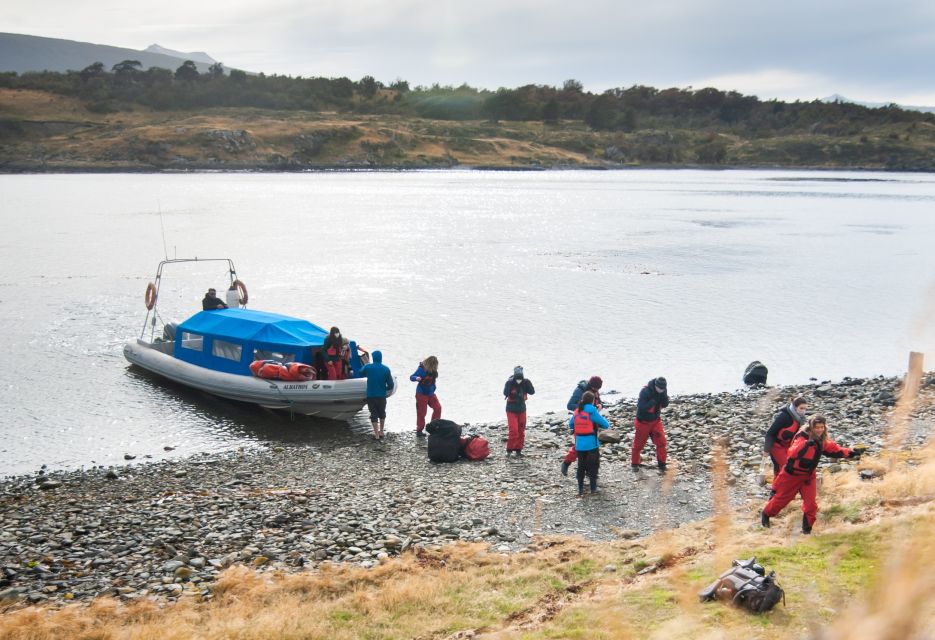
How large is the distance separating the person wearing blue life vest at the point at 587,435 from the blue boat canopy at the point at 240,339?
422 inches

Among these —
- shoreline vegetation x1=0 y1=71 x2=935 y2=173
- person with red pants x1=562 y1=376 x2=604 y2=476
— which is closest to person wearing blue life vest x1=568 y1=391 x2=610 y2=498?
person with red pants x1=562 y1=376 x2=604 y2=476

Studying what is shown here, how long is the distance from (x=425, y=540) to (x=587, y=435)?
3289mm

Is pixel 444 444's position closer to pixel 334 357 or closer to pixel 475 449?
pixel 475 449

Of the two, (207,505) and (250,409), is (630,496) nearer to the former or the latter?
(207,505)

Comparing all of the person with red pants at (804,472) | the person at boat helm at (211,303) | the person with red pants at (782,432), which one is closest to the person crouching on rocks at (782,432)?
the person with red pants at (782,432)

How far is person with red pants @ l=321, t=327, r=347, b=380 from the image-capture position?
22172mm

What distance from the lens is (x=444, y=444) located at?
17.8 metres

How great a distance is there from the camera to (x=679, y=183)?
138750 millimetres

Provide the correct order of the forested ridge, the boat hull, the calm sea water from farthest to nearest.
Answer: the forested ridge, the calm sea water, the boat hull

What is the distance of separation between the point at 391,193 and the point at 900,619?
112953 mm

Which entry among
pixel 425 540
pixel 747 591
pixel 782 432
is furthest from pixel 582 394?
pixel 747 591

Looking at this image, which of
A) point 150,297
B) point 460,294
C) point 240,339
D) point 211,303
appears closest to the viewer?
point 240,339

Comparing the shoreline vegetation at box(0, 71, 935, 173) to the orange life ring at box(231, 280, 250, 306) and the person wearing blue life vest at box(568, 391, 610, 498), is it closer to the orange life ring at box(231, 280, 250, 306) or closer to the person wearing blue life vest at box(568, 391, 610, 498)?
the orange life ring at box(231, 280, 250, 306)

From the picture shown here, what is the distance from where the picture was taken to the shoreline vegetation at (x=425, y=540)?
31.3 ft
